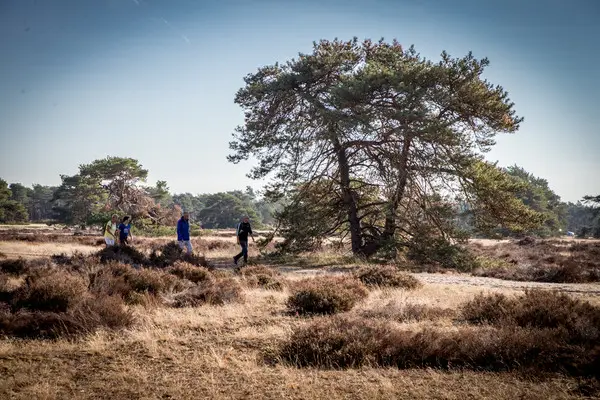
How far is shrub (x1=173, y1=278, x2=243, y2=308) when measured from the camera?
25.5 ft

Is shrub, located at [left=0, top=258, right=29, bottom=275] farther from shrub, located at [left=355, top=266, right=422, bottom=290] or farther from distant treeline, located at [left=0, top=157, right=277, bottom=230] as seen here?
distant treeline, located at [left=0, top=157, right=277, bottom=230]

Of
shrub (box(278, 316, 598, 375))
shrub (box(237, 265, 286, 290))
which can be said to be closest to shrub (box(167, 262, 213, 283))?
shrub (box(237, 265, 286, 290))

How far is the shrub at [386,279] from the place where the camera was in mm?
10102

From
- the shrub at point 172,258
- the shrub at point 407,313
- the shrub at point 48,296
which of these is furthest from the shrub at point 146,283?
the shrub at point 407,313

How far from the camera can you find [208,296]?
7992 mm

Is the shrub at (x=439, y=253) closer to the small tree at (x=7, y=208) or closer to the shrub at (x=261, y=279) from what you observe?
A: the shrub at (x=261, y=279)

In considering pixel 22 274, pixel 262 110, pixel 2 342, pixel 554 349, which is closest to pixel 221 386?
pixel 2 342

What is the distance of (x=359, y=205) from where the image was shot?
20.4 meters

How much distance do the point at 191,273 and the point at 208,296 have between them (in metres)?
2.83

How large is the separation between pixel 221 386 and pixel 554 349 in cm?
404

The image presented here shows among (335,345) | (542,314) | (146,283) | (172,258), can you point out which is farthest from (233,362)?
(172,258)

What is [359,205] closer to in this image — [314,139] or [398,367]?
[314,139]

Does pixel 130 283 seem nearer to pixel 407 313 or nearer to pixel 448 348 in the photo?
pixel 407 313

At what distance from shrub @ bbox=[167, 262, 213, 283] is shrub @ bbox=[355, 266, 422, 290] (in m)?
4.32
